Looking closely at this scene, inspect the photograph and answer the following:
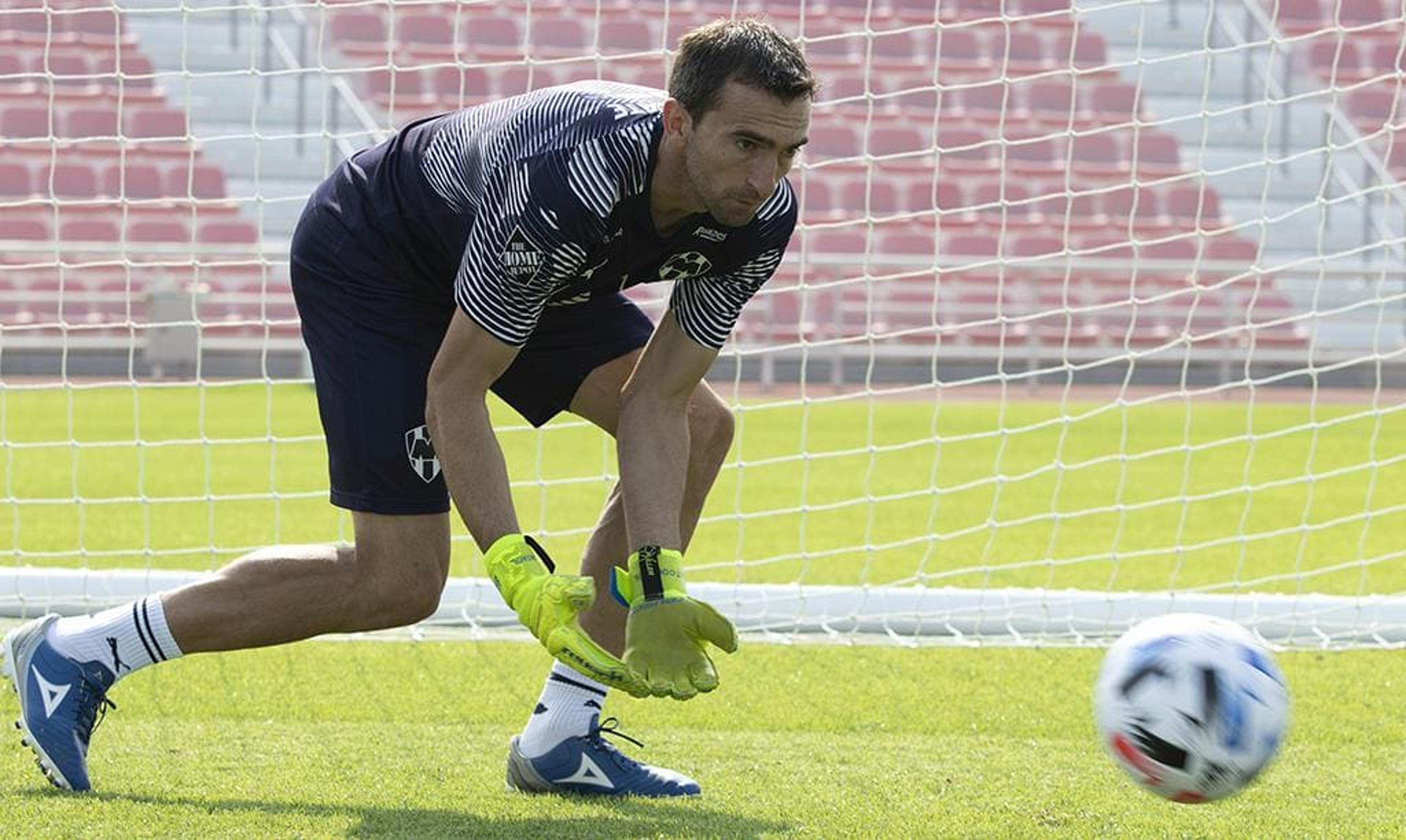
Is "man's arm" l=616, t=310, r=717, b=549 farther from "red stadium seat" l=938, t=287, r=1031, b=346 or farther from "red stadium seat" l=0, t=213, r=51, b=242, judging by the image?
"red stadium seat" l=0, t=213, r=51, b=242

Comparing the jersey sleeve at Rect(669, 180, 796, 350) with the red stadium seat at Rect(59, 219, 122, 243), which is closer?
the jersey sleeve at Rect(669, 180, 796, 350)

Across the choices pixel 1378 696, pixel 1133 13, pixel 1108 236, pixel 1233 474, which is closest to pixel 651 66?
pixel 1108 236

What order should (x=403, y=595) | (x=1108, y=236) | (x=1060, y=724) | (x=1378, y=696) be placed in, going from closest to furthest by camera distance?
1. (x=403, y=595)
2. (x=1060, y=724)
3. (x=1378, y=696)
4. (x=1108, y=236)

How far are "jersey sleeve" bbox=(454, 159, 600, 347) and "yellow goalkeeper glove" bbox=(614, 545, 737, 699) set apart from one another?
485 millimetres

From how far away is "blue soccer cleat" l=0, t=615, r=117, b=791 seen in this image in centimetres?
356

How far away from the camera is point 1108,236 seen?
59.3 ft

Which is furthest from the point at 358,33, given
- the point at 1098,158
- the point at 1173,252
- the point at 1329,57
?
the point at 1329,57

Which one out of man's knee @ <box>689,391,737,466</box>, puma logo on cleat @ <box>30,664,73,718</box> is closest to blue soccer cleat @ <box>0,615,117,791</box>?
puma logo on cleat @ <box>30,664,73,718</box>

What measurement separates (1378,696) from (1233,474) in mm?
5814

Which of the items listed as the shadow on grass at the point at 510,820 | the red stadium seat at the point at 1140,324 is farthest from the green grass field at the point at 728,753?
the red stadium seat at the point at 1140,324

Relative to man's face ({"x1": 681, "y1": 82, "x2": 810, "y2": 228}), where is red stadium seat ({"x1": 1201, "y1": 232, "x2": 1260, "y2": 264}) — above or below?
below

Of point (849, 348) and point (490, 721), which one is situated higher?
point (490, 721)

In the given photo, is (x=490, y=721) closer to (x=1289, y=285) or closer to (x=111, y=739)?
(x=111, y=739)

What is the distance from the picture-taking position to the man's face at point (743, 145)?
2.98 m
